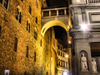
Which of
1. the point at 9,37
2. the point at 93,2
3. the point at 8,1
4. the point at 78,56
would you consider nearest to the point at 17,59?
the point at 9,37

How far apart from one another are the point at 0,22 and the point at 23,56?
5.40 m

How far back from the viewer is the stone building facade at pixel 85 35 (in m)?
8.88

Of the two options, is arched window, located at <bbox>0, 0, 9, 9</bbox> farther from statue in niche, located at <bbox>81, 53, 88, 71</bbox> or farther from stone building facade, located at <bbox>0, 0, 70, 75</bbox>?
statue in niche, located at <bbox>81, 53, 88, 71</bbox>

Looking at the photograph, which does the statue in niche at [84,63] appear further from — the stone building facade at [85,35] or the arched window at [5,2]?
the arched window at [5,2]

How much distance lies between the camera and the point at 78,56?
9000 mm

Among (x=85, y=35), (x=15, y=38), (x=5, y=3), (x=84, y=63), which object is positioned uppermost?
(x=5, y=3)

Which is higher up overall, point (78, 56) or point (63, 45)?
point (63, 45)

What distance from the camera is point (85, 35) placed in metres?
9.38

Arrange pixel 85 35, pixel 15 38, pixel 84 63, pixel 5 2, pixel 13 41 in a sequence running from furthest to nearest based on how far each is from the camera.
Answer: pixel 15 38
pixel 13 41
pixel 5 2
pixel 85 35
pixel 84 63

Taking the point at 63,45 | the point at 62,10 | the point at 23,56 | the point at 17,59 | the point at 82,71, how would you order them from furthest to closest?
the point at 63,45, the point at 62,10, the point at 23,56, the point at 17,59, the point at 82,71

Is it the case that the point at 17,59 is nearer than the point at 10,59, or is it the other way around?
the point at 10,59

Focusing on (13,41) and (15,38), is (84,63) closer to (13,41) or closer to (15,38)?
(13,41)

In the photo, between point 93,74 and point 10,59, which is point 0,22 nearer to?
point 10,59

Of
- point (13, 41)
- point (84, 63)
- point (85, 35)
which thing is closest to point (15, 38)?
point (13, 41)
